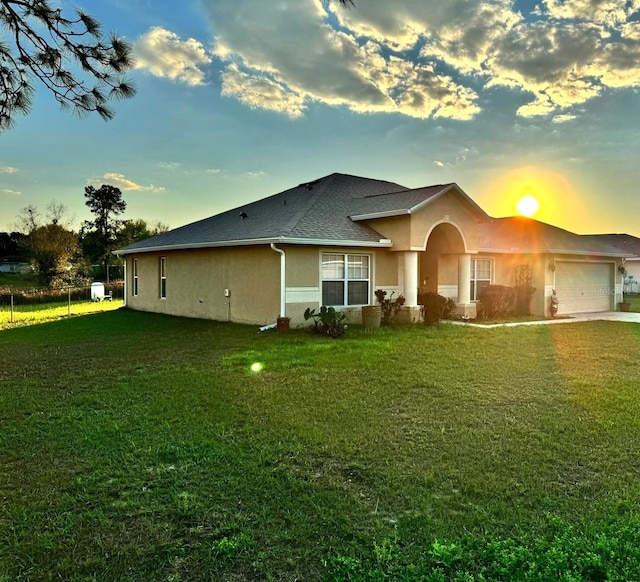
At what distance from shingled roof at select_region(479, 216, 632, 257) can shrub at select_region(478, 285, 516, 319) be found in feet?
5.10

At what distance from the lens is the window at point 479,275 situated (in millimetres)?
18297

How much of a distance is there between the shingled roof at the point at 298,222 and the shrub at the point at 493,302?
471cm

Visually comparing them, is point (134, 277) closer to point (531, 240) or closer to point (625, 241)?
point (531, 240)

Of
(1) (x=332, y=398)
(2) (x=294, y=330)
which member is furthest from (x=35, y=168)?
(1) (x=332, y=398)

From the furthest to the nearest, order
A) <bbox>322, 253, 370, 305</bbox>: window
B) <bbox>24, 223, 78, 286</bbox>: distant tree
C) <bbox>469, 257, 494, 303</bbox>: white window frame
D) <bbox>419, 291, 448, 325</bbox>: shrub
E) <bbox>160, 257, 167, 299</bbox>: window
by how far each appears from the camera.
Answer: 1. <bbox>24, 223, 78, 286</bbox>: distant tree
2. <bbox>160, 257, 167, 299</bbox>: window
3. <bbox>469, 257, 494, 303</bbox>: white window frame
4. <bbox>419, 291, 448, 325</bbox>: shrub
5. <bbox>322, 253, 370, 305</bbox>: window

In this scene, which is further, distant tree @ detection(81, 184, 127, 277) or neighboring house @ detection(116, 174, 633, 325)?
distant tree @ detection(81, 184, 127, 277)

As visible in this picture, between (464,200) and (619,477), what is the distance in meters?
12.8

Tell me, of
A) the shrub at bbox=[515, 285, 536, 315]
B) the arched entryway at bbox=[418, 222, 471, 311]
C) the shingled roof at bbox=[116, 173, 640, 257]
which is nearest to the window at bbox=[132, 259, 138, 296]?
the shingled roof at bbox=[116, 173, 640, 257]

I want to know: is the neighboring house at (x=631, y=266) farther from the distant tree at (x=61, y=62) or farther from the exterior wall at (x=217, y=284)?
the distant tree at (x=61, y=62)

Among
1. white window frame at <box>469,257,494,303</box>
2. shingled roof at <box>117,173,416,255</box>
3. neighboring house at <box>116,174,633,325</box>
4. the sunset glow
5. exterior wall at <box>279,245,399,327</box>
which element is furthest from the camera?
the sunset glow

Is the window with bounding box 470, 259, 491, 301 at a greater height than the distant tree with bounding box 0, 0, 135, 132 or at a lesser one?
lesser

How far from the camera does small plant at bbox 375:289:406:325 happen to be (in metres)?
14.8

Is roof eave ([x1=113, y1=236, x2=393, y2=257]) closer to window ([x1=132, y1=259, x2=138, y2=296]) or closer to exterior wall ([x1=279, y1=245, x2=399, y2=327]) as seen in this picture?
exterior wall ([x1=279, y1=245, x2=399, y2=327])

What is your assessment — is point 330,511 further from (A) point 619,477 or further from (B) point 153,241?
(B) point 153,241
